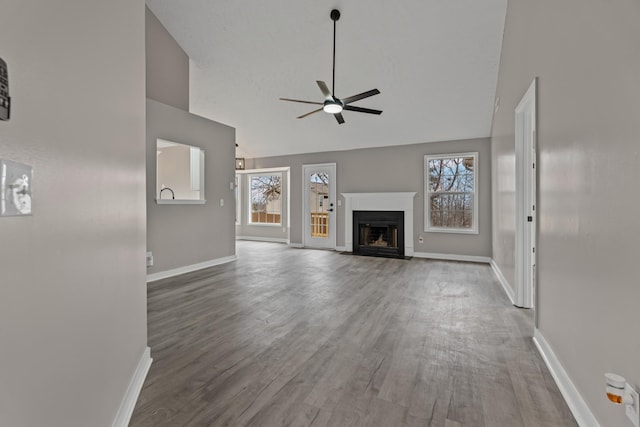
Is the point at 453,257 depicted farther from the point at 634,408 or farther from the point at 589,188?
the point at 634,408

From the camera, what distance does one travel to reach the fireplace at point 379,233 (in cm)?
660

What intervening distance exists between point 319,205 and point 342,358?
5687 millimetres

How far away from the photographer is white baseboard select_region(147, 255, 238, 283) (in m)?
4.40

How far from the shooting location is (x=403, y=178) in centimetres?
668

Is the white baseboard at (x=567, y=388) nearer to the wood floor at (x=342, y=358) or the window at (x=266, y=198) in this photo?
the wood floor at (x=342, y=358)

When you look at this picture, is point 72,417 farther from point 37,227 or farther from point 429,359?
point 429,359

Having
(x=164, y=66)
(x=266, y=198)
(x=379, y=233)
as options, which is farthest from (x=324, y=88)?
(x=266, y=198)

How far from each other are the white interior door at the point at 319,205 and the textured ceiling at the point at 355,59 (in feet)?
4.32

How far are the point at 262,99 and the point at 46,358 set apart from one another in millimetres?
5665

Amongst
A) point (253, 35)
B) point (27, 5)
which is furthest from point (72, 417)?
point (253, 35)

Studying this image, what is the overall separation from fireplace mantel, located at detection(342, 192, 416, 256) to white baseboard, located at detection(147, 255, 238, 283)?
8.49 ft

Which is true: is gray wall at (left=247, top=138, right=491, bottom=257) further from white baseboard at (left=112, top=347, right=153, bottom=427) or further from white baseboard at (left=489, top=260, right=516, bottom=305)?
white baseboard at (left=112, top=347, right=153, bottom=427)

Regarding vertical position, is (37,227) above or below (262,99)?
below

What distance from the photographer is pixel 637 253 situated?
1170 mm
